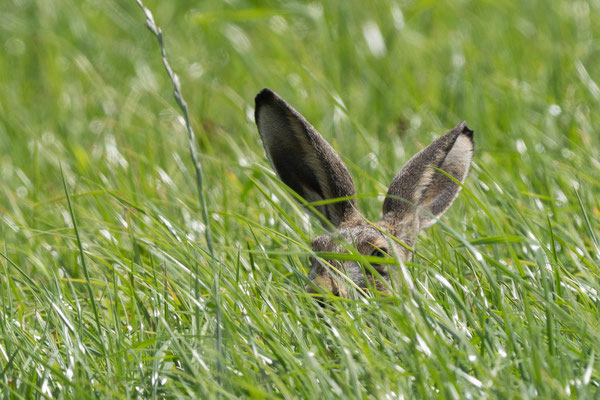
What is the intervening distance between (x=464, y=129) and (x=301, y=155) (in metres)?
0.90

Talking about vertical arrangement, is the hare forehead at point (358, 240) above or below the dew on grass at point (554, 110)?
above

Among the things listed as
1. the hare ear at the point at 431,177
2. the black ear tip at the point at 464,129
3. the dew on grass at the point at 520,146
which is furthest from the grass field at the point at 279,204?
the black ear tip at the point at 464,129

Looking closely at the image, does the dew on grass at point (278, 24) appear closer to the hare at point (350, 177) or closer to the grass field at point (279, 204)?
the grass field at point (279, 204)

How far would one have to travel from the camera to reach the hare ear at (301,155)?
4281 mm

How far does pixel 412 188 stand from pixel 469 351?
5.97ft

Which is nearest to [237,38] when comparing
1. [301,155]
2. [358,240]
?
[301,155]

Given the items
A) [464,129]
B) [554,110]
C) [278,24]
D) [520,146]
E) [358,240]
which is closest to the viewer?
[358,240]

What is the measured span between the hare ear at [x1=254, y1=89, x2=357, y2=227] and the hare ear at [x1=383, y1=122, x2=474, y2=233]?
239 mm

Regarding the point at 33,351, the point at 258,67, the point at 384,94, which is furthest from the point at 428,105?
the point at 33,351

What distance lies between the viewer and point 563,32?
→ 7496 mm

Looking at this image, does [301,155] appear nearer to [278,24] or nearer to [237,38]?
[237,38]

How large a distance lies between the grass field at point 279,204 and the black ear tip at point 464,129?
34cm

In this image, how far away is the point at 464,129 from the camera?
4301 mm

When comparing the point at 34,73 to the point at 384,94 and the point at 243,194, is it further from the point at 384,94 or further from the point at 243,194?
the point at 243,194
